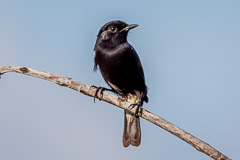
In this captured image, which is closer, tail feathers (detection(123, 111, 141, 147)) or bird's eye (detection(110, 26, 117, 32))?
bird's eye (detection(110, 26, 117, 32))

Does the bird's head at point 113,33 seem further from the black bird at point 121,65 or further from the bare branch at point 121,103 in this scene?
the bare branch at point 121,103

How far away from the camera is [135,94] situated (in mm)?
8391

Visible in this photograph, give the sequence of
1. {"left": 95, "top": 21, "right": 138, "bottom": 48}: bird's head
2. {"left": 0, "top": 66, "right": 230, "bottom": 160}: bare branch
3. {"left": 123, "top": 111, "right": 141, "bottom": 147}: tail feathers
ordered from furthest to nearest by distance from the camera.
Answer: {"left": 123, "top": 111, "right": 141, "bottom": 147}: tail feathers, {"left": 95, "top": 21, "right": 138, "bottom": 48}: bird's head, {"left": 0, "top": 66, "right": 230, "bottom": 160}: bare branch

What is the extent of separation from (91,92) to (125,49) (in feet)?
3.89

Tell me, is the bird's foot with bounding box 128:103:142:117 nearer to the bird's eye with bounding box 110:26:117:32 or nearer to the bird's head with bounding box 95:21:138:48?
the bird's head with bounding box 95:21:138:48

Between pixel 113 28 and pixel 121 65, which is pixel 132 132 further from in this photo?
pixel 113 28

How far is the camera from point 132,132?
28.9ft

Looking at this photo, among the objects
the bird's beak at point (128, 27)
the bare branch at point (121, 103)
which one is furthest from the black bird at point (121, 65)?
the bare branch at point (121, 103)

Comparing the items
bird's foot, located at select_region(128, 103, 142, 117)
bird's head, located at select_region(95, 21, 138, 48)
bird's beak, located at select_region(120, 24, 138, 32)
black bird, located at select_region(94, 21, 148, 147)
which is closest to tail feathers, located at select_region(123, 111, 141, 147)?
black bird, located at select_region(94, 21, 148, 147)

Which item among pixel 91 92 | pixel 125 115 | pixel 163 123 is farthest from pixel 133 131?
pixel 163 123

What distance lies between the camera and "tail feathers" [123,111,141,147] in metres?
8.75

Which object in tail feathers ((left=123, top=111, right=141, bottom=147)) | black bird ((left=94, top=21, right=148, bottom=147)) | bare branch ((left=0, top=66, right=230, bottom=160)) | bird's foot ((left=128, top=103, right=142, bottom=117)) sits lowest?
bare branch ((left=0, top=66, right=230, bottom=160))

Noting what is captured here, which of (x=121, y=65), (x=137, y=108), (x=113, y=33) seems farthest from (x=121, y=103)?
(x=113, y=33)

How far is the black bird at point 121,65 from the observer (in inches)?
320
